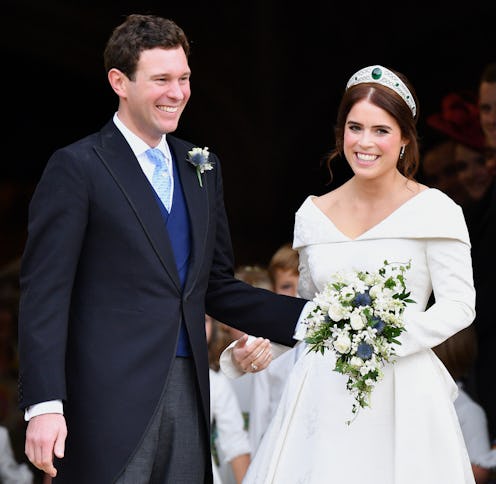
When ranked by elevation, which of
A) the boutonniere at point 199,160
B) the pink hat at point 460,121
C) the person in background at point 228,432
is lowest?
the person in background at point 228,432

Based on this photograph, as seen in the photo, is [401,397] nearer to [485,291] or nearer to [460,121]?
[485,291]

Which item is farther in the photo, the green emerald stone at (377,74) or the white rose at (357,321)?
the green emerald stone at (377,74)

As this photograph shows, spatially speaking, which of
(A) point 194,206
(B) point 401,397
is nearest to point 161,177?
(A) point 194,206

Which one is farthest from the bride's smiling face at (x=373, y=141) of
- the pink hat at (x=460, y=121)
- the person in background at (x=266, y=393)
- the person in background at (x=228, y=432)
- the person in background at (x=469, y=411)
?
the pink hat at (x=460, y=121)

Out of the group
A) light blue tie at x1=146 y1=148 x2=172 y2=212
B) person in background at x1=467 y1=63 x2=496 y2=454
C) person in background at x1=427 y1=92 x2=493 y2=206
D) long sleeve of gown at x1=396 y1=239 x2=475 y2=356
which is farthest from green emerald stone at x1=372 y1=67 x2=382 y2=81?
person in background at x1=427 y1=92 x2=493 y2=206

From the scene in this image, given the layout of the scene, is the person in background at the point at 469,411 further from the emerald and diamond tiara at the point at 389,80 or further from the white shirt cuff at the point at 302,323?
the emerald and diamond tiara at the point at 389,80

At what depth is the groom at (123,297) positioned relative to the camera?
12.1 ft

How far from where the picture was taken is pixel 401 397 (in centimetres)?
391

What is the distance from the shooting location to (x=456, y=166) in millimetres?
7371

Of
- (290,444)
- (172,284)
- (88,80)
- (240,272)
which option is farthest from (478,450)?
(88,80)

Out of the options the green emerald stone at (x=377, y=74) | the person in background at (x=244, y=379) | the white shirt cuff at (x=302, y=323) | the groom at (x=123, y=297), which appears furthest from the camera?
the person in background at (x=244, y=379)

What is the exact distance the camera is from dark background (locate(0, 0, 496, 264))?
25.9ft

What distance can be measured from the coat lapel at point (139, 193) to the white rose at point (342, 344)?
0.50 meters

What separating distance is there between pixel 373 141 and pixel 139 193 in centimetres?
73
